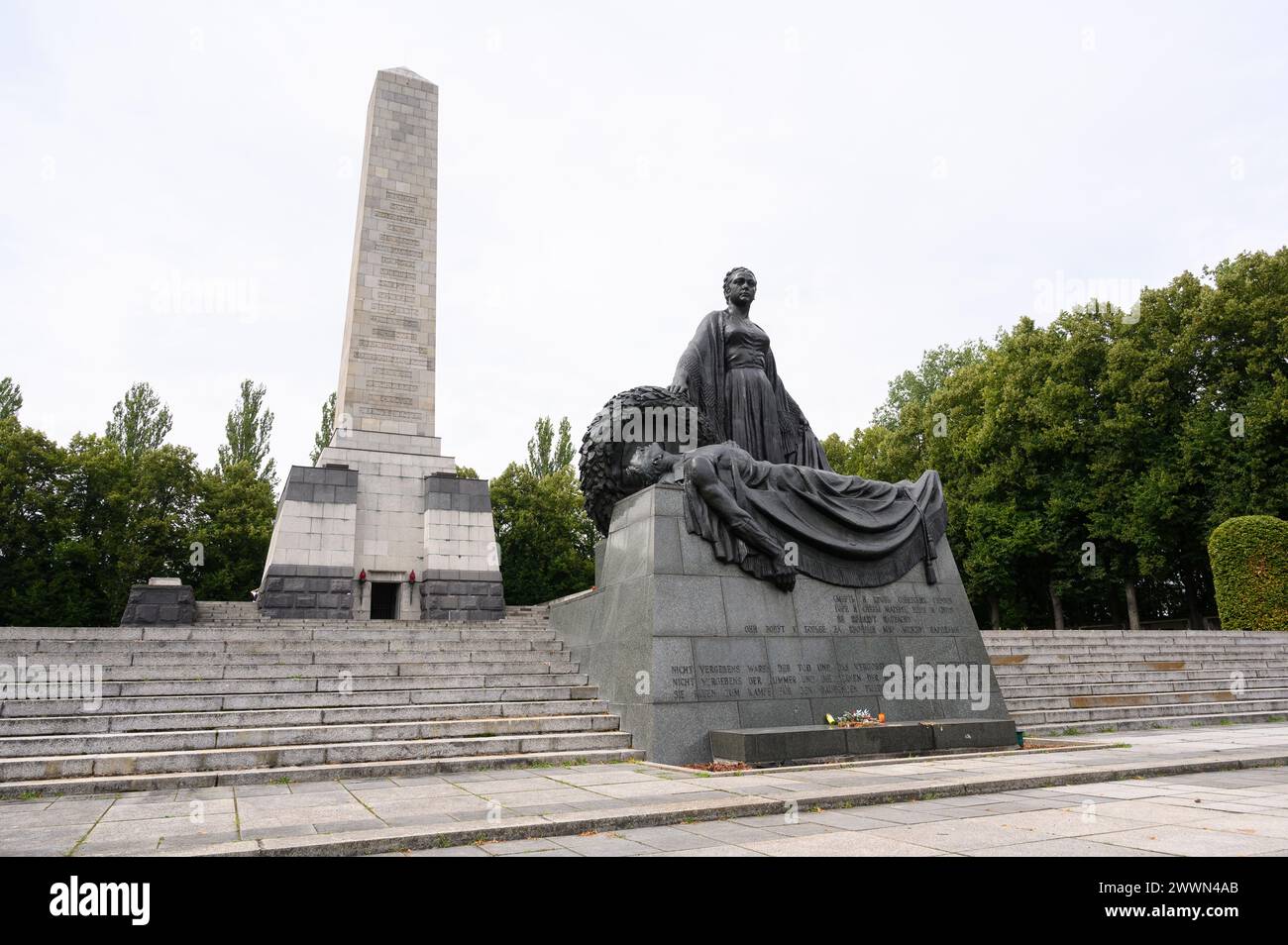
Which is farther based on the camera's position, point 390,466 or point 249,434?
point 249,434

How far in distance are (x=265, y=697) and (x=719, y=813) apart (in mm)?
6382

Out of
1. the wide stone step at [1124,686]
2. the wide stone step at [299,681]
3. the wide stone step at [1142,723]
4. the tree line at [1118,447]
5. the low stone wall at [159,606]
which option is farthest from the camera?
the tree line at [1118,447]

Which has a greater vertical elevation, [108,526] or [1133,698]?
[108,526]

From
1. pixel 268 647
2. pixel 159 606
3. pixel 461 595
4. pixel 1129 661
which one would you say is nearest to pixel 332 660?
pixel 268 647

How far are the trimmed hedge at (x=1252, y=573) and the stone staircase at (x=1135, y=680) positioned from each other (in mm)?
2492

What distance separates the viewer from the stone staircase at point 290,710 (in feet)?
26.2

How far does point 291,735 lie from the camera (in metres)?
8.82

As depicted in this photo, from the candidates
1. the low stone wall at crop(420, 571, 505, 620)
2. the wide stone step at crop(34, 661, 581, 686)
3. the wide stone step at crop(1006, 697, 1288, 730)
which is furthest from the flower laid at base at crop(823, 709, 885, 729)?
the low stone wall at crop(420, 571, 505, 620)

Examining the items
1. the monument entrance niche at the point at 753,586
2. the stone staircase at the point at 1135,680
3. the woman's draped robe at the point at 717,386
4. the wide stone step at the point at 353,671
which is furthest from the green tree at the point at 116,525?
the stone staircase at the point at 1135,680

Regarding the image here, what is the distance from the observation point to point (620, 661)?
10.5 metres

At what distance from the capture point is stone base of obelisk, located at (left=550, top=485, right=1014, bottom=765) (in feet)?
31.6

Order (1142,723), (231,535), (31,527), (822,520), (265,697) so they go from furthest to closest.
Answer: (231,535) < (31,527) < (1142,723) < (822,520) < (265,697)

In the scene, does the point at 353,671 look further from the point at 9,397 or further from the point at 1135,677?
the point at 9,397

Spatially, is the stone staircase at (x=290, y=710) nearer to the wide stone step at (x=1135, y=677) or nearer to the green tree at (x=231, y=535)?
the wide stone step at (x=1135, y=677)
